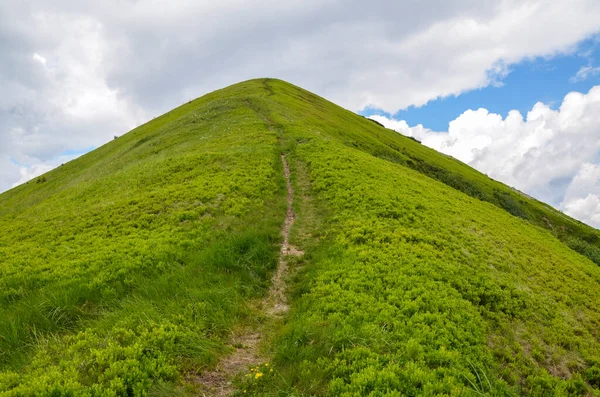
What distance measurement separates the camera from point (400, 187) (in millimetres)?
27172


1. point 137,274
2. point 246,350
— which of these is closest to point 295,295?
point 246,350

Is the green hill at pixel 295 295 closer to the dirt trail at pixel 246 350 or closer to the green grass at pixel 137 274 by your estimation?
the green grass at pixel 137 274

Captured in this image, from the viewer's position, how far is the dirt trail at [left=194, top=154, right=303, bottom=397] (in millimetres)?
9180

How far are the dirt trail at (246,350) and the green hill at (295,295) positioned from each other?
0.61 feet

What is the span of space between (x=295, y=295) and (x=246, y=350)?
12.3 feet

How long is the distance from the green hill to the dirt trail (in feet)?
0.61

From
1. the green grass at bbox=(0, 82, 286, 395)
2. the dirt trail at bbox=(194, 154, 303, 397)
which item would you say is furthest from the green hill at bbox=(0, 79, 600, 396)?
the dirt trail at bbox=(194, 154, 303, 397)

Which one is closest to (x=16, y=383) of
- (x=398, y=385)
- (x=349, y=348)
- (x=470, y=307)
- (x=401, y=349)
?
(x=349, y=348)

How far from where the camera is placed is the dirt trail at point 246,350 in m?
9.18

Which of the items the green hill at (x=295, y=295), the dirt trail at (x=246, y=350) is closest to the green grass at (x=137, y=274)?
the green hill at (x=295, y=295)

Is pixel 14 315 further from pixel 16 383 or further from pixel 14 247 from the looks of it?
pixel 14 247

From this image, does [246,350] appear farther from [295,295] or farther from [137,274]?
[137,274]

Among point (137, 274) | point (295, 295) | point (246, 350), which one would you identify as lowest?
point (246, 350)

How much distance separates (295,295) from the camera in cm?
1418
